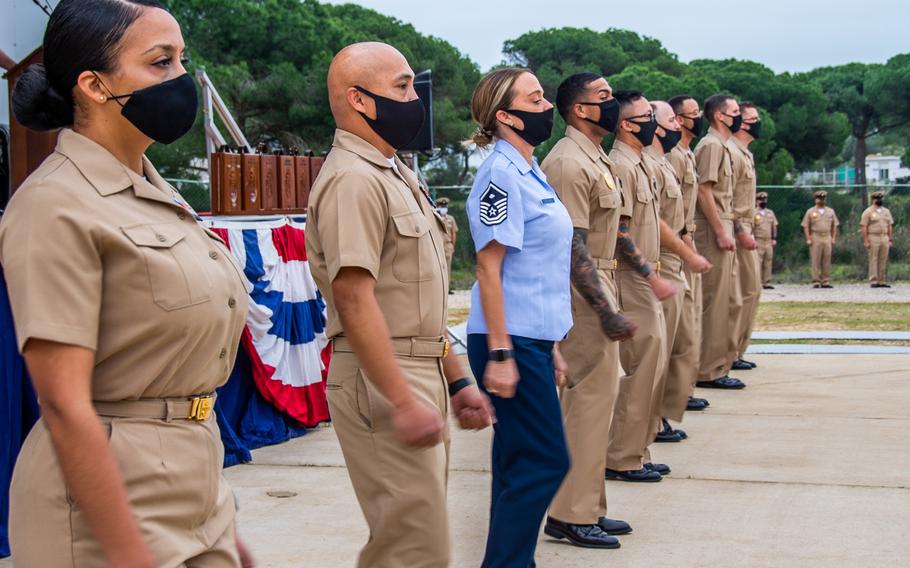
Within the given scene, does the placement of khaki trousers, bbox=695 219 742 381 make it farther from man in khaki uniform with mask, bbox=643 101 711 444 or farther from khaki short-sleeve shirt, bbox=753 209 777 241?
khaki short-sleeve shirt, bbox=753 209 777 241

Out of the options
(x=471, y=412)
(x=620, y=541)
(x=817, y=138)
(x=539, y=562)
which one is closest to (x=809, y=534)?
(x=620, y=541)

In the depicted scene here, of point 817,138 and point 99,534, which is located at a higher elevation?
point 817,138

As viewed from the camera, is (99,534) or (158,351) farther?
(158,351)

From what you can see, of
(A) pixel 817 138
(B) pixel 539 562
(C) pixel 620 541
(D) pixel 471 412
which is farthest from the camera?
(A) pixel 817 138

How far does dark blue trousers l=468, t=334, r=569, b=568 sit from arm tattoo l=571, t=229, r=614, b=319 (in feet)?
2.57

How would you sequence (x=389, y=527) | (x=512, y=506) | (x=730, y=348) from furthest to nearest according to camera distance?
(x=730, y=348) → (x=512, y=506) → (x=389, y=527)

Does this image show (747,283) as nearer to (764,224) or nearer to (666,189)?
(666,189)

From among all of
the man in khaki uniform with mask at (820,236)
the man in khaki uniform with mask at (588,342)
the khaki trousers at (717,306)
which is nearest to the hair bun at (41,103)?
the man in khaki uniform with mask at (588,342)

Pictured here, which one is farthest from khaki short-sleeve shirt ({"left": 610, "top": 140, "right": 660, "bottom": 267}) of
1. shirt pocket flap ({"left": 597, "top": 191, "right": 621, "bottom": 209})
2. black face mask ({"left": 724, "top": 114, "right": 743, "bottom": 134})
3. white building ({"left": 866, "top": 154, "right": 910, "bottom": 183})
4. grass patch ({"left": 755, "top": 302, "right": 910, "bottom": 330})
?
white building ({"left": 866, "top": 154, "right": 910, "bottom": 183})

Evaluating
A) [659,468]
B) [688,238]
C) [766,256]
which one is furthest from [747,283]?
[766,256]

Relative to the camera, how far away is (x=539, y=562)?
4859mm

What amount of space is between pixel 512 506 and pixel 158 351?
2067 mm

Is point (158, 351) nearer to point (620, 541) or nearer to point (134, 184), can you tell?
point (134, 184)

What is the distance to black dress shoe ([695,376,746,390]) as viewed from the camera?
9.38m
